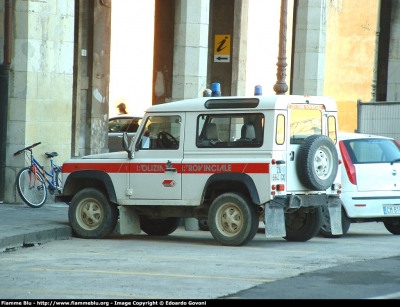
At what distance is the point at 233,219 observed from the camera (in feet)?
44.6

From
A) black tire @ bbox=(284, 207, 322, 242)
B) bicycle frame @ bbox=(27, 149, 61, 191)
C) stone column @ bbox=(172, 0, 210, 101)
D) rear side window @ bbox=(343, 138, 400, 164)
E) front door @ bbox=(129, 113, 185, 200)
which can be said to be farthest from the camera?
stone column @ bbox=(172, 0, 210, 101)

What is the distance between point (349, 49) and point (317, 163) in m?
31.2

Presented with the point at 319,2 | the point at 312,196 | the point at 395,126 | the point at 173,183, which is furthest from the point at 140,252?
the point at 319,2

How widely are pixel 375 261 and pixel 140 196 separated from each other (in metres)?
3.68

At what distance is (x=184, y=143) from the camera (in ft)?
46.0

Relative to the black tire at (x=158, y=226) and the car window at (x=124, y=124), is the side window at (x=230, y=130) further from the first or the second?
the car window at (x=124, y=124)

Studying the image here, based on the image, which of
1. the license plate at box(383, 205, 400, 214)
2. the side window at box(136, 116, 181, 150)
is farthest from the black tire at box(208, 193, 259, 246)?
the license plate at box(383, 205, 400, 214)

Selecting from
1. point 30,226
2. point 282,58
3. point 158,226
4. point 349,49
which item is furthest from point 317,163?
point 349,49

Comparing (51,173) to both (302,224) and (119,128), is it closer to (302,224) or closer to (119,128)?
(302,224)

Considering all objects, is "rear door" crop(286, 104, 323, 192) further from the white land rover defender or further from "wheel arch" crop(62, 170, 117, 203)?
"wheel arch" crop(62, 170, 117, 203)

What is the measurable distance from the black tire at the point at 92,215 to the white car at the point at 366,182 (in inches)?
121

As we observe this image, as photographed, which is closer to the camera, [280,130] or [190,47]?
[280,130]

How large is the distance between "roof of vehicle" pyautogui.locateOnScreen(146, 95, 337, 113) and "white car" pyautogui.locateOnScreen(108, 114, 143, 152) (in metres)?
14.8

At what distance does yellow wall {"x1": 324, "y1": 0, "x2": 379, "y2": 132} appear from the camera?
43.8m
